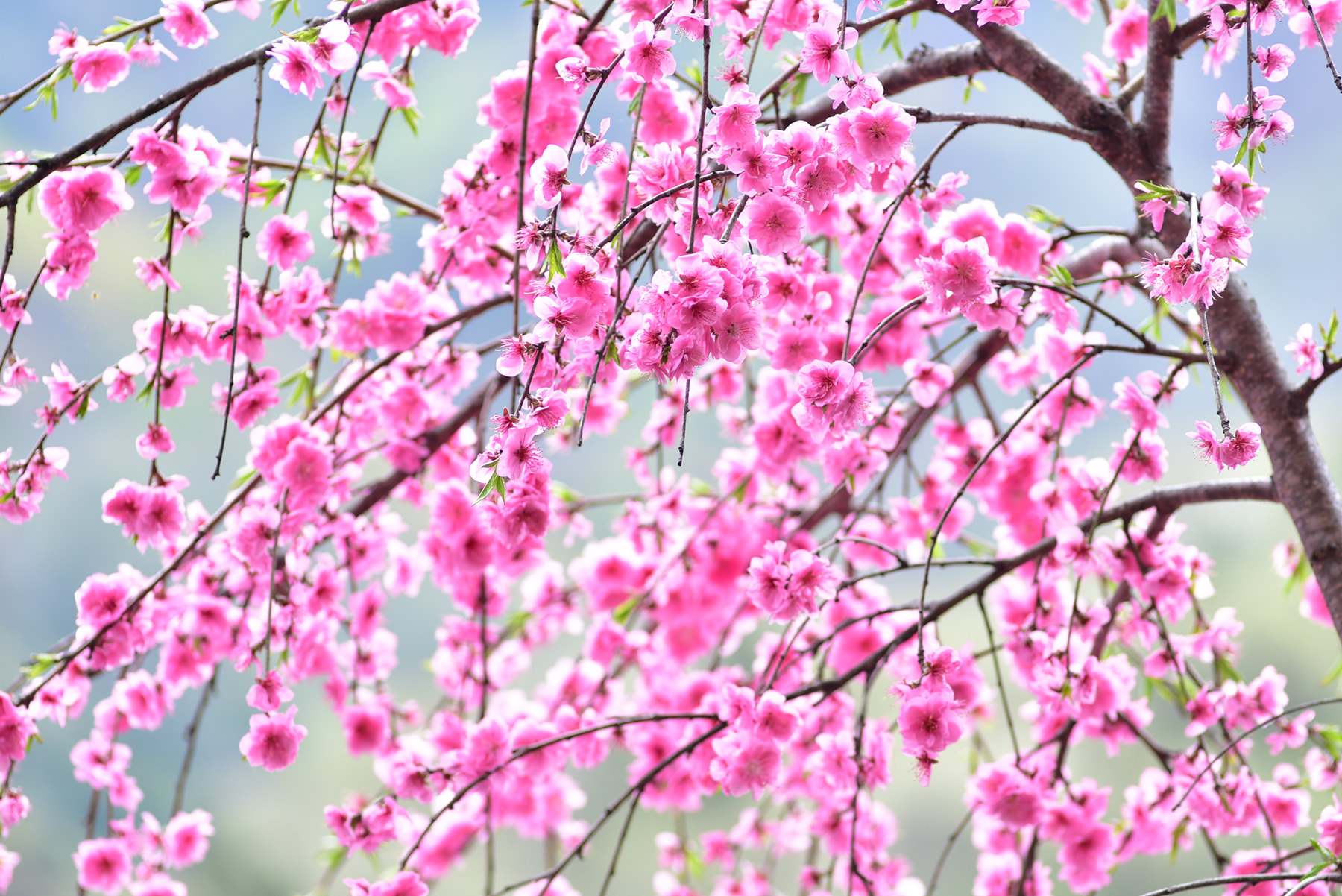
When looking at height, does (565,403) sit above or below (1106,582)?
below

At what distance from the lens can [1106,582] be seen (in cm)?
158

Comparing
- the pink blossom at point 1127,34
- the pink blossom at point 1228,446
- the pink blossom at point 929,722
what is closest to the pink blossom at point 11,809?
the pink blossom at point 929,722

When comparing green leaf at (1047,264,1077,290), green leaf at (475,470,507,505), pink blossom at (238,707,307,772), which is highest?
green leaf at (1047,264,1077,290)

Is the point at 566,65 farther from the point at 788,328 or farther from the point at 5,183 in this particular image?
the point at 5,183

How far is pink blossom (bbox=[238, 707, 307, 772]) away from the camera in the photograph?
43.6 inches

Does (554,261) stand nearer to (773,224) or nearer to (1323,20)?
(773,224)

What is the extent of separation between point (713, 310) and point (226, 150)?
842 millimetres

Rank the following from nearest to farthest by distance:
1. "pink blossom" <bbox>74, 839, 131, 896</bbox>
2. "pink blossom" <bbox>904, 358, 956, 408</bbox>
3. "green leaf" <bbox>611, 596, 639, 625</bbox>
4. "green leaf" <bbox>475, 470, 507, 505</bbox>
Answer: "green leaf" <bbox>475, 470, 507, 505</bbox> → "pink blossom" <bbox>904, 358, 956, 408</bbox> → "pink blossom" <bbox>74, 839, 131, 896</bbox> → "green leaf" <bbox>611, 596, 639, 625</bbox>

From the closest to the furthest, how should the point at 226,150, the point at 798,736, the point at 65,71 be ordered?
the point at 65,71 < the point at 226,150 < the point at 798,736

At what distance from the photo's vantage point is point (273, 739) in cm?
112

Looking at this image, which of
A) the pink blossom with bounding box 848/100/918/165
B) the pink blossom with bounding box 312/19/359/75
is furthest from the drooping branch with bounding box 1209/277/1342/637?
the pink blossom with bounding box 312/19/359/75

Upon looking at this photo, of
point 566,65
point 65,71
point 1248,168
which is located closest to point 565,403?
point 566,65

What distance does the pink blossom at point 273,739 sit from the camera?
1.11 metres

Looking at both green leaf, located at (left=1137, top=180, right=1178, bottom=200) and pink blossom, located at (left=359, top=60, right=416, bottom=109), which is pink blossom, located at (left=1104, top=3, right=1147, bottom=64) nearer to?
green leaf, located at (left=1137, top=180, right=1178, bottom=200)
